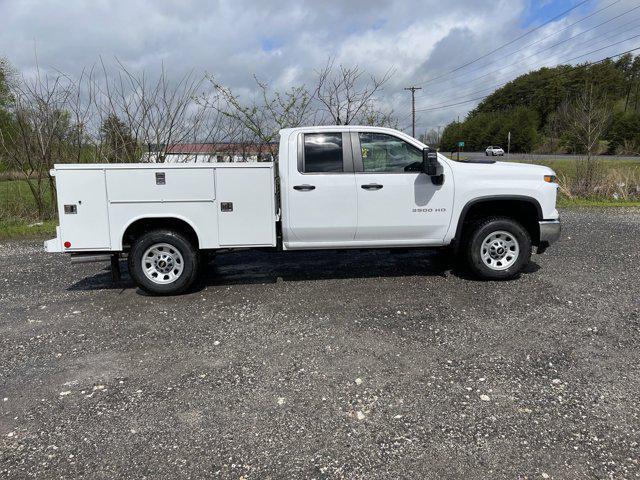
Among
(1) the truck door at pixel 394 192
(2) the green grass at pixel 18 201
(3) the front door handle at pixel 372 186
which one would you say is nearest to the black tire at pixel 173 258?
(1) the truck door at pixel 394 192

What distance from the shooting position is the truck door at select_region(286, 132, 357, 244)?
593 centimetres

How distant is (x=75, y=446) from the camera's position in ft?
9.82

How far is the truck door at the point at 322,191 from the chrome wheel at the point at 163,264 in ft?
4.81

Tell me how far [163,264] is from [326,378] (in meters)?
3.05

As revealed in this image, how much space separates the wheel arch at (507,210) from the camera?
20.0 feet

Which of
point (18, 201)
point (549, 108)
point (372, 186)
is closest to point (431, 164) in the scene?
point (372, 186)

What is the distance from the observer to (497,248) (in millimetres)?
6297

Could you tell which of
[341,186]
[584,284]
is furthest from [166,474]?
[584,284]

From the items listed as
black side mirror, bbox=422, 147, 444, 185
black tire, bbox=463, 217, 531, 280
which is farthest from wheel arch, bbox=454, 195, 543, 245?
black side mirror, bbox=422, 147, 444, 185

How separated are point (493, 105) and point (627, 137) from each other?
54856mm

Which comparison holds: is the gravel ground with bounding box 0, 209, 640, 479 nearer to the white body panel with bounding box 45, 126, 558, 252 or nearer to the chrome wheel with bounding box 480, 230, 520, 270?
the chrome wheel with bounding box 480, 230, 520, 270

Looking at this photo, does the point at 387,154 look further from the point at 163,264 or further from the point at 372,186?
the point at 163,264

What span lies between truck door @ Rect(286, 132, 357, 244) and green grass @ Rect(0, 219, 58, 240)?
7.16 m

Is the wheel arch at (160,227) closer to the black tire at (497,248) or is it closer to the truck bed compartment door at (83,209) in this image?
the truck bed compartment door at (83,209)
